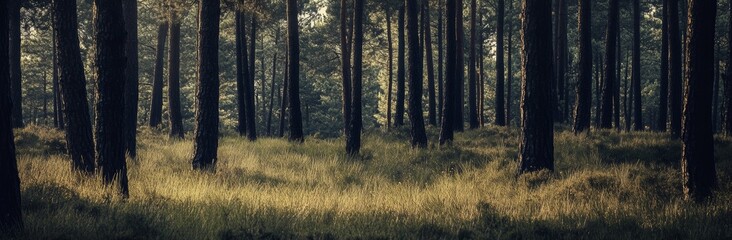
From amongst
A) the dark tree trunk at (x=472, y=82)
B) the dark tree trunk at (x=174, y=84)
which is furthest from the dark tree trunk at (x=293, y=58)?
the dark tree trunk at (x=472, y=82)

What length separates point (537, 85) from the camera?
12266 millimetres

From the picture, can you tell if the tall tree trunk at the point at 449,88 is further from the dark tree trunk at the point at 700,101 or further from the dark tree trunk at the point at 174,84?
the dark tree trunk at the point at 174,84

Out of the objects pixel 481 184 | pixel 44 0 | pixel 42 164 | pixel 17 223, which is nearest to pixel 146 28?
pixel 44 0

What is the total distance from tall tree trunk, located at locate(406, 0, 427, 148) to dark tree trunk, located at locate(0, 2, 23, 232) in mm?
14439

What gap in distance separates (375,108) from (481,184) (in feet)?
185

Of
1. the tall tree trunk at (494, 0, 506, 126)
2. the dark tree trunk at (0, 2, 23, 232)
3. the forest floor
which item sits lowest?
the forest floor

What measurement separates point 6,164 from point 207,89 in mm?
8092

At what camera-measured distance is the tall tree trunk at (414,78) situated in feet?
64.5

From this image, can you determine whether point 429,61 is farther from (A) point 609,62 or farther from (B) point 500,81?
(A) point 609,62

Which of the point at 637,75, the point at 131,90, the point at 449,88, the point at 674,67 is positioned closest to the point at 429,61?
the point at 449,88

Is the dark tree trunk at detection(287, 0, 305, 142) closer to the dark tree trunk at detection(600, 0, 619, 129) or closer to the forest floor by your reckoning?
the forest floor

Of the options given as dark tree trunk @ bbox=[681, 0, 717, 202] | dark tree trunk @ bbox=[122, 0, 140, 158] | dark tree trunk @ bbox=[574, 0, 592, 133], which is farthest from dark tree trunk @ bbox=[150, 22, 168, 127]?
dark tree trunk @ bbox=[681, 0, 717, 202]

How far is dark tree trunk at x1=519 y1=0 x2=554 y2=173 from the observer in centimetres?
1223

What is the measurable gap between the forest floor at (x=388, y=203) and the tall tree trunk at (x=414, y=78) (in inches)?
173
